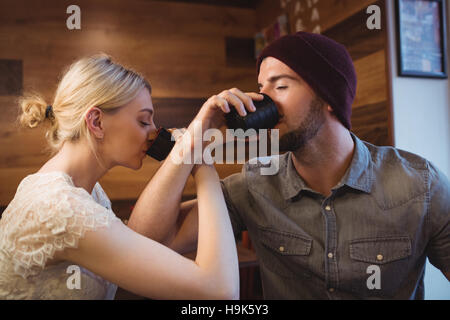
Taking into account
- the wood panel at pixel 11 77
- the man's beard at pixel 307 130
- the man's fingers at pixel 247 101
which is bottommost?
the man's beard at pixel 307 130

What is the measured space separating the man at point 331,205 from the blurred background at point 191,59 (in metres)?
0.68

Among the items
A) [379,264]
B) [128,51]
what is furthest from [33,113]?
[128,51]

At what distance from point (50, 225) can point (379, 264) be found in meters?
0.91

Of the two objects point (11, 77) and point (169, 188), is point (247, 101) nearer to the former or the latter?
point (169, 188)

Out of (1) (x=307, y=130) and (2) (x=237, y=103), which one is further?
(1) (x=307, y=130)

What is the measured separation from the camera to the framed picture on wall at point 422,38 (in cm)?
171

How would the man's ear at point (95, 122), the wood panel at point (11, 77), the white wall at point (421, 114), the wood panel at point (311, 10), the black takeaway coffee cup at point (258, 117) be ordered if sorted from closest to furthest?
the black takeaway coffee cup at point (258, 117) → the man's ear at point (95, 122) → the white wall at point (421, 114) → the wood panel at point (311, 10) → the wood panel at point (11, 77)

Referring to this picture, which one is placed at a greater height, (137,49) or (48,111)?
(137,49)

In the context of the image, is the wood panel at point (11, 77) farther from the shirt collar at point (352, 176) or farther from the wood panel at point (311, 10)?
the shirt collar at point (352, 176)

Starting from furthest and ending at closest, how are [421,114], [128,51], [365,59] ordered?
1. [128,51]
2. [365,59]
3. [421,114]

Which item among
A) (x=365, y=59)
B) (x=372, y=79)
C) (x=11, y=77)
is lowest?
(x=372, y=79)

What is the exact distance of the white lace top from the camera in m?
0.84

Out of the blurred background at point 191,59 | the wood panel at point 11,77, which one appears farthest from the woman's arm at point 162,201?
the wood panel at point 11,77

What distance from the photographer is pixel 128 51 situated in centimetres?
282
